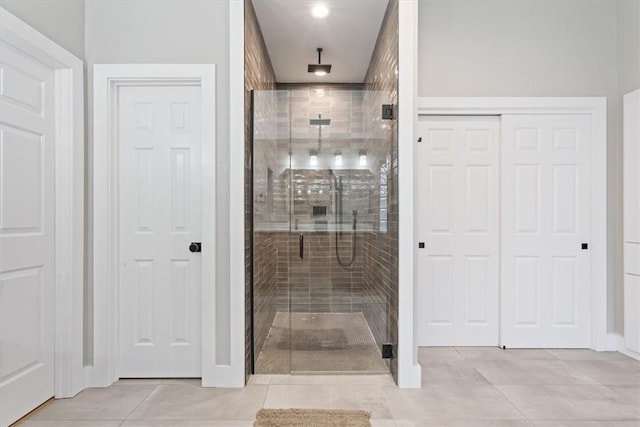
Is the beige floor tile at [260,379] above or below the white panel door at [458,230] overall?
below

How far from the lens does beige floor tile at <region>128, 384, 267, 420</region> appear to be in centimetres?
236

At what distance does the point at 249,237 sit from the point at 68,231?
46.3 inches

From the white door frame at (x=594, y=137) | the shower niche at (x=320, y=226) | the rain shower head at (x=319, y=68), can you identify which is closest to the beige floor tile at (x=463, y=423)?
the shower niche at (x=320, y=226)

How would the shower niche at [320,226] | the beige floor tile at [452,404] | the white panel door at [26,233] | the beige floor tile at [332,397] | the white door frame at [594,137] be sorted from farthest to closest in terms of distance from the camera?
the white door frame at [594,137] → the shower niche at [320,226] → the beige floor tile at [332,397] → the beige floor tile at [452,404] → the white panel door at [26,233]

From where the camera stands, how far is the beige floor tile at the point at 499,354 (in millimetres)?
3363

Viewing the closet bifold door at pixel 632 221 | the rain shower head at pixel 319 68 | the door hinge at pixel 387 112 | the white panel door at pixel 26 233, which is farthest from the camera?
the rain shower head at pixel 319 68

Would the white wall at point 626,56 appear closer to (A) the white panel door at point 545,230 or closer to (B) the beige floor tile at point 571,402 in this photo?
(A) the white panel door at point 545,230

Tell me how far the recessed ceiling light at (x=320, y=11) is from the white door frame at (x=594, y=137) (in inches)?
42.3

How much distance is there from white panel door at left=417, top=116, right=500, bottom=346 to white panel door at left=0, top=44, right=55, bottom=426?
2836 millimetres

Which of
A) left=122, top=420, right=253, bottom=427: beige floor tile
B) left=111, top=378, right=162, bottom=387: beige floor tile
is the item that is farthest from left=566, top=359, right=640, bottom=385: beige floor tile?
Answer: left=111, top=378, right=162, bottom=387: beige floor tile

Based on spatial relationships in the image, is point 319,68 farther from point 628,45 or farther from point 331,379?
point 331,379

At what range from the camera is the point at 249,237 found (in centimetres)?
296

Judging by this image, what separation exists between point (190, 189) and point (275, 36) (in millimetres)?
1770

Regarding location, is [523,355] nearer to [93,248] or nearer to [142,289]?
[142,289]
